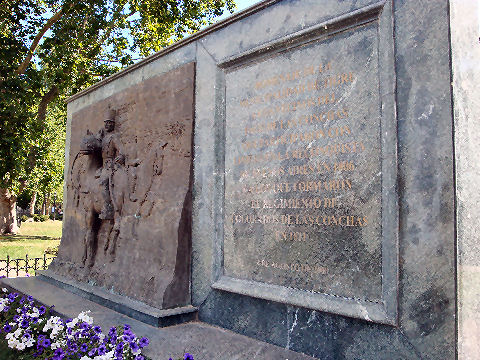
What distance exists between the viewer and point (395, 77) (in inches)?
104

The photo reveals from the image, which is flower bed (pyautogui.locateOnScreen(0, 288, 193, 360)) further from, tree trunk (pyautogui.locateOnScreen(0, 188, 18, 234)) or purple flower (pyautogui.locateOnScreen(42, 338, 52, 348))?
tree trunk (pyautogui.locateOnScreen(0, 188, 18, 234))

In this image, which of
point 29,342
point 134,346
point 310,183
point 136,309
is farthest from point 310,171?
point 29,342

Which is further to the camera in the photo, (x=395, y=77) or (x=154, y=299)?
(x=154, y=299)

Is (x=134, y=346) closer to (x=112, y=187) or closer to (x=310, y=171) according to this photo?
(x=310, y=171)

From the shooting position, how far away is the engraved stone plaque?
8.91 ft

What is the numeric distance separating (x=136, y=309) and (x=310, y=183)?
7.26ft

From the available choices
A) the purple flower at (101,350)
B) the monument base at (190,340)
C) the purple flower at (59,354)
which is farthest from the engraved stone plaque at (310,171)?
the purple flower at (59,354)

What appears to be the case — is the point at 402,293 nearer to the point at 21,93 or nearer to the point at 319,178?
the point at 319,178

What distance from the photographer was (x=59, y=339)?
11.3 feet

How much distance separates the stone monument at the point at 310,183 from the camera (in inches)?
95.4

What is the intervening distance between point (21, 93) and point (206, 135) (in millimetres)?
8451

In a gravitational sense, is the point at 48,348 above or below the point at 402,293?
below

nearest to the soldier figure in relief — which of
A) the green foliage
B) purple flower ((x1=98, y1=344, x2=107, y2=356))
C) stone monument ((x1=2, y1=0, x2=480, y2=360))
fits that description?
stone monument ((x1=2, y1=0, x2=480, y2=360))

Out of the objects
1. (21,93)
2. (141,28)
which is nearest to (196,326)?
(21,93)
